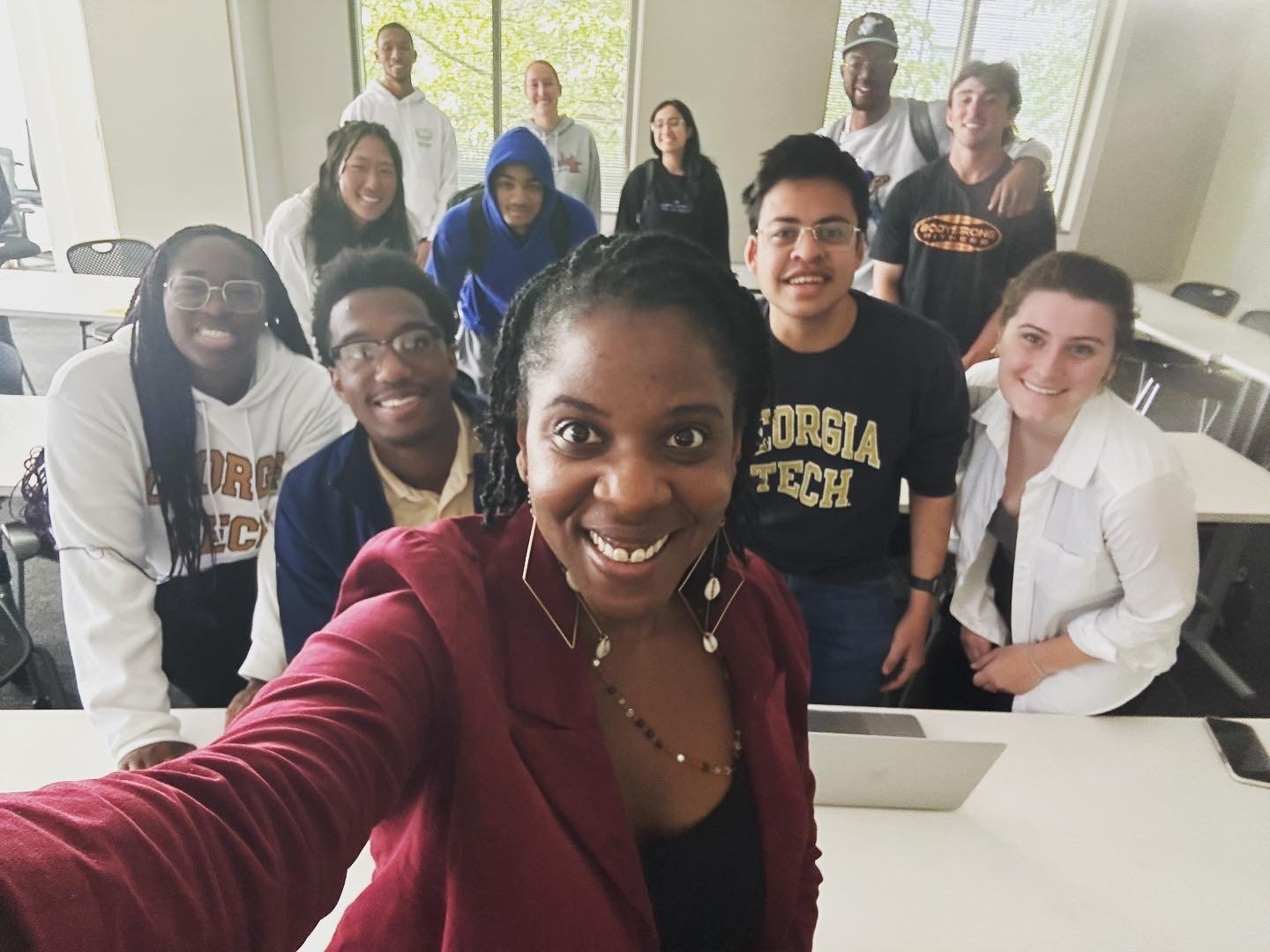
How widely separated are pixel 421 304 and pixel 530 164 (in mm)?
1172

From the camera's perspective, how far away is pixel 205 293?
1227 mm

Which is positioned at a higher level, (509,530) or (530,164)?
(530,164)

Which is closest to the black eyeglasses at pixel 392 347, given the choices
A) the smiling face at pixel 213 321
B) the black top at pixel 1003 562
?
the smiling face at pixel 213 321

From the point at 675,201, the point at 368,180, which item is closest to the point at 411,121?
the point at 675,201

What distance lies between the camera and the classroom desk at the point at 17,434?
6.79 ft

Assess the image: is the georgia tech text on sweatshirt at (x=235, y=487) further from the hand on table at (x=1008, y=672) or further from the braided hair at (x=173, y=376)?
the hand on table at (x=1008, y=672)

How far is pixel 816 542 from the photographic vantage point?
1.73 m

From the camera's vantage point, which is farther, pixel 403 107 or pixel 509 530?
pixel 403 107

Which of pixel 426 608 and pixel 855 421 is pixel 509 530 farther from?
pixel 855 421

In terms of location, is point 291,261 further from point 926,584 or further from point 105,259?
point 105,259

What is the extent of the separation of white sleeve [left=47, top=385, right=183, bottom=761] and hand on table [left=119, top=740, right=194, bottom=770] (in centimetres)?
1

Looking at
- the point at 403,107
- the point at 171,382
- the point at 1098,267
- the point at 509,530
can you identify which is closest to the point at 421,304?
the point at 171,382

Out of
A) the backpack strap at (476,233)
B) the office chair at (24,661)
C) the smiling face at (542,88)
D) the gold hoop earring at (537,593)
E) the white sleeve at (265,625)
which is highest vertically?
the smiling face at (542,88)

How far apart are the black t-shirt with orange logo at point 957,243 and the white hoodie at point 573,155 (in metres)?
2.67
